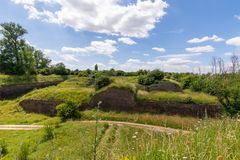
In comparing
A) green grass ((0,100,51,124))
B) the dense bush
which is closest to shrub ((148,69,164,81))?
the dense bush

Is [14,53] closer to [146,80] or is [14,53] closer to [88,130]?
[146,80]

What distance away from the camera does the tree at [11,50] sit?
57.9 meters

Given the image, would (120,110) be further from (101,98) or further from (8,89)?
(8,89)

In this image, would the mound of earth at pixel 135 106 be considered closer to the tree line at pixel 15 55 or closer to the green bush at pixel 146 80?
the green bush at pixel 146 80

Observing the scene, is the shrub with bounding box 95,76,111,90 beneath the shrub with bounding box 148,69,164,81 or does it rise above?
beneath

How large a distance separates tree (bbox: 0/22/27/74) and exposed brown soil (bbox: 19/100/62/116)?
2347cm

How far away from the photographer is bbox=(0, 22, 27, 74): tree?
2279 inches

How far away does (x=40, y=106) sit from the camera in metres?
34.7

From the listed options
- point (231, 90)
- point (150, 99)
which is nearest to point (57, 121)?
point (150, 99)

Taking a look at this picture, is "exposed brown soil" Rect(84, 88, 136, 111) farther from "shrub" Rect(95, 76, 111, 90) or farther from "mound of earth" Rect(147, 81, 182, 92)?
"mound of earth" Rect(147, 81, 182, 92)

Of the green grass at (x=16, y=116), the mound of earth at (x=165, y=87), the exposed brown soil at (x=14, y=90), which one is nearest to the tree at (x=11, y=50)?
the exposed brown soil at (x=14, y=90)

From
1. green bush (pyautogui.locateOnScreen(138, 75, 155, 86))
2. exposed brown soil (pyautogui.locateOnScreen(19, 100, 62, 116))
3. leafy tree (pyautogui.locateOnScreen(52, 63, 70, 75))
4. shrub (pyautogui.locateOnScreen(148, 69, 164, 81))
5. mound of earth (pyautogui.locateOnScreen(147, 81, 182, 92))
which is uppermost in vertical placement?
leafy tree (pyautogui.locateOnScreen(52, 63, 70, 75))

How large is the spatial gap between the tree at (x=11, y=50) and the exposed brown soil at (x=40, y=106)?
23474 mm

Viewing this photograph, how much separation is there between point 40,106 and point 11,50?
28516 millimetres
